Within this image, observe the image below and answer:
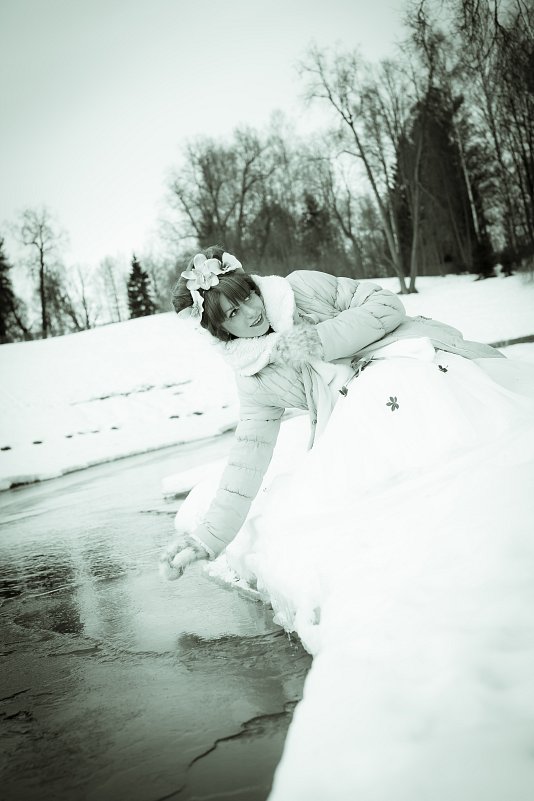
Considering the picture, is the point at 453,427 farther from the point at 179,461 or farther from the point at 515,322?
the point at 515,322

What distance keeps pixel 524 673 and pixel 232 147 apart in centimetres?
3158

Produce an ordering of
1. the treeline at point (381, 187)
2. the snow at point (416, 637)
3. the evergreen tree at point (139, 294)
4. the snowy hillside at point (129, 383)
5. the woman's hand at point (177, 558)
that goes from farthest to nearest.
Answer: the evergreen tree at point (139, 294) < the treeline at point (381, 187) < the snowy hillside at point (129, 383) < the woman's hand at point (177, 558) < the snow at point (416, 637)

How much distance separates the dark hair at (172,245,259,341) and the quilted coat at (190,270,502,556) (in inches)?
3.2

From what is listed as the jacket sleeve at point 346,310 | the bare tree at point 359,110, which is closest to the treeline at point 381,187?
the bare tree at point 359,110

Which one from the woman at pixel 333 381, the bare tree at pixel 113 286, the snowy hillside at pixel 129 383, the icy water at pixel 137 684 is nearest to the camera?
the icy water at pixel 137 684

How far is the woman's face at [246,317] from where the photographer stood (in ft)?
7.01

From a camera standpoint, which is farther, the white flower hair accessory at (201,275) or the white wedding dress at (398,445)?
the white flower hair accessory at (201,275)

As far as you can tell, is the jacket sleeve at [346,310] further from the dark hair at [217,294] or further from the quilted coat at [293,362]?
the dark hair at [217,294]

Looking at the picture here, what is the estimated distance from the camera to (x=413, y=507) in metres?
1.60

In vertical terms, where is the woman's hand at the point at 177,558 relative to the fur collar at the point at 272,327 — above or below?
below

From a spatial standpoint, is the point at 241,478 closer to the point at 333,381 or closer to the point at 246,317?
the point at 333,381

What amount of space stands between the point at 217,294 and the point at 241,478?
755 mm

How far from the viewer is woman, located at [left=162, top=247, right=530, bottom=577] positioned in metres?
1.89

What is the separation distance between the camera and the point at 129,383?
1678cm
